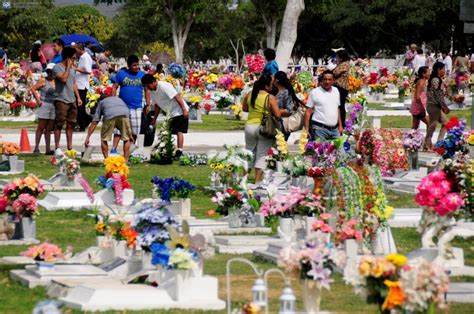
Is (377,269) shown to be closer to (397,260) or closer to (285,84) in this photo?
(397,260)

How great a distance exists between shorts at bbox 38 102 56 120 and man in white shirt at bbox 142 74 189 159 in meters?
1.64

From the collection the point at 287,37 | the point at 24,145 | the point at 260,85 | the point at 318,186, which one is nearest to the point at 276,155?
the point at 260,85

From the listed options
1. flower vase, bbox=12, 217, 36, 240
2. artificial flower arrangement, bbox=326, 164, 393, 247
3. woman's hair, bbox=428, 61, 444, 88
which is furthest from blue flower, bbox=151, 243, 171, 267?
woman's hair, bbox=428, 61, 444, 88

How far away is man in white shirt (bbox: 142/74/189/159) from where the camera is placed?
81.8 ft

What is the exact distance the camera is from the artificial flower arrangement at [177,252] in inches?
481

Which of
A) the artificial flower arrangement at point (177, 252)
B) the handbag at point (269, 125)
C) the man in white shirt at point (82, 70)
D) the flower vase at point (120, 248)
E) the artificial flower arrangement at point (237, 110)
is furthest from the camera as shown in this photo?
the artificial flower arrangement at point (237, 110)

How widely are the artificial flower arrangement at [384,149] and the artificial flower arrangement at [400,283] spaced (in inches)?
438

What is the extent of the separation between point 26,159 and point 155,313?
46.8 feet

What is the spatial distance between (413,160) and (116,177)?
21.1 feet

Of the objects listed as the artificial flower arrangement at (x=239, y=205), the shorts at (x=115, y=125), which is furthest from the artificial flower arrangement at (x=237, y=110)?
the artificial flower arrangement at (x=239, y=205)

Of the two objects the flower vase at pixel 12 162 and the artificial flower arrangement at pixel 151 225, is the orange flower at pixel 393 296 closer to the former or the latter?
the artificial flower arrangement at pixel 151 225

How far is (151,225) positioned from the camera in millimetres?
12891

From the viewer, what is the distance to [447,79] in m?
45.9

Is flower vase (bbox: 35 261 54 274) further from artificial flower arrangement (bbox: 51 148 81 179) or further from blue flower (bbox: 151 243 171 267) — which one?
artificial flower arrangement (bbox: 51 148 81 179)
